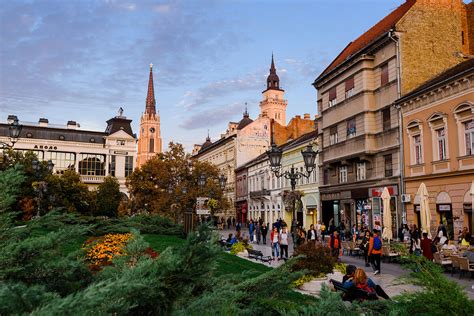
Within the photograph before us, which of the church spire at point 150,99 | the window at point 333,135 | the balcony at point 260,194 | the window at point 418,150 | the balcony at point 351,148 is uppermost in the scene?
the church spire at point 150,99

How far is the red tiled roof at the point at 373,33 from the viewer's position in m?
34.0

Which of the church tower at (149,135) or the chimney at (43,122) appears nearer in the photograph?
the chimney at (43,122)

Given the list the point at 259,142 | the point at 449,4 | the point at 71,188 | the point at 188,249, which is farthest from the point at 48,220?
the point at 259,142

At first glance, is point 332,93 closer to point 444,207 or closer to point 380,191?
point 380,191

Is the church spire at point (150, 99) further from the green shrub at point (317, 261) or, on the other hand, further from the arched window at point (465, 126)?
the green shrub at point (317, 261)

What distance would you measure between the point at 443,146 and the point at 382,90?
25.3 feet

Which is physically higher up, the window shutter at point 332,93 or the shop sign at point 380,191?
the window shutter at point 332,93

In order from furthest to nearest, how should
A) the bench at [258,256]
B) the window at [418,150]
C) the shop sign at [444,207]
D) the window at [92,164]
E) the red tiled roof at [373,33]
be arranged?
1. the window at [92,164]
2. the red tiled roof at [373,33]
3. the window at [418,150]
4. the shop sign at [444,207]
5. the bench at [258,256]

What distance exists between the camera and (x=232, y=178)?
74.9m

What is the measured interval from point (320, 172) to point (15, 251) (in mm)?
40161

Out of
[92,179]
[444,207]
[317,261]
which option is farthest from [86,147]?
[317,261]

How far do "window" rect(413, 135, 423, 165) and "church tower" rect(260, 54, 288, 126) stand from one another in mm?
81518

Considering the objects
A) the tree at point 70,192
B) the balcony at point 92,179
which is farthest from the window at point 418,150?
the balcony at point 92,179

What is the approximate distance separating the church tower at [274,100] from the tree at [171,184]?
59439 millimetres
